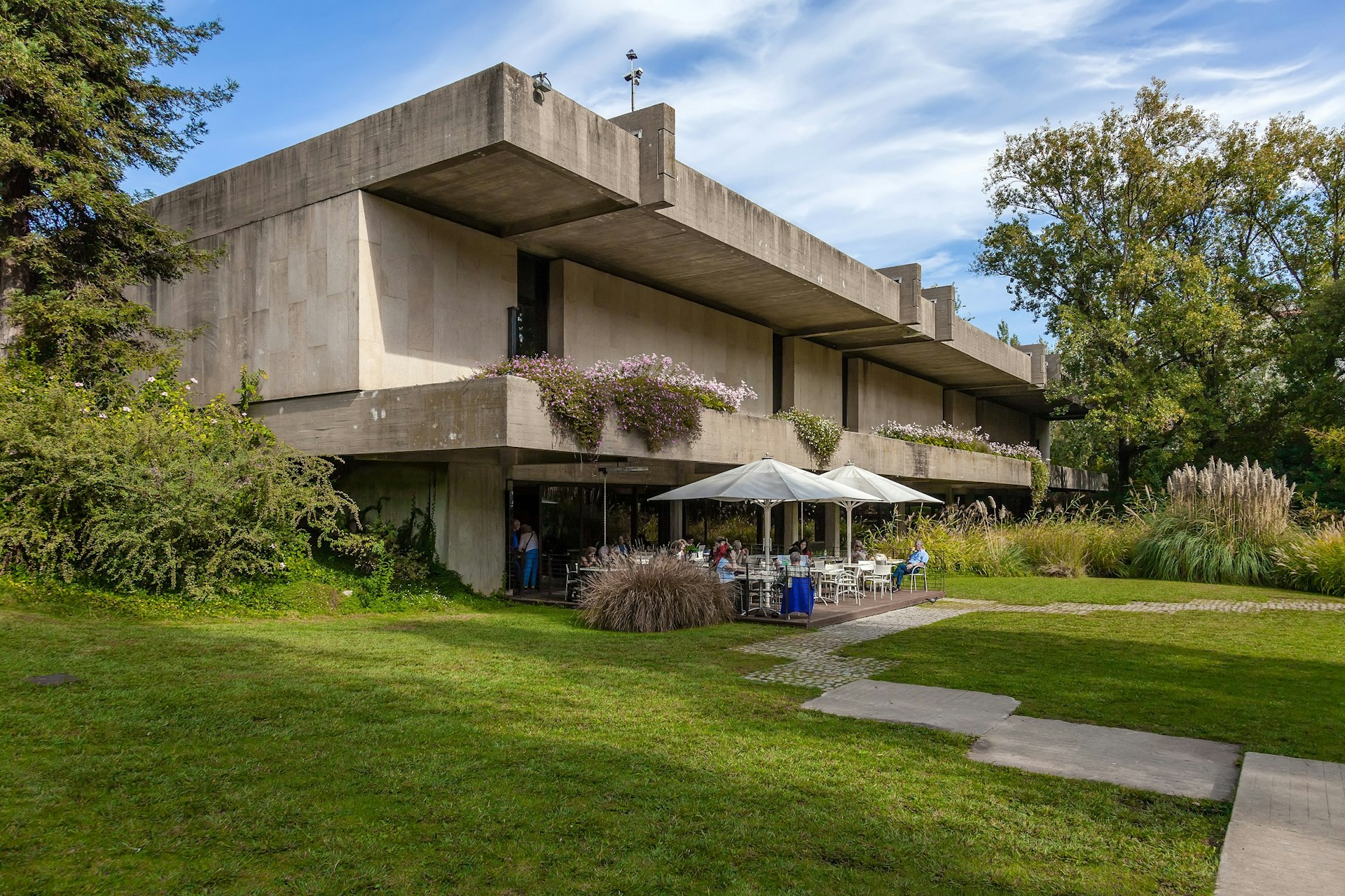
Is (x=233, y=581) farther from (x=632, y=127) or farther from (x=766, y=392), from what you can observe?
(x=766, y=392)

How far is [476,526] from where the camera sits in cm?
1588

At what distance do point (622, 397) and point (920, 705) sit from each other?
314 inches

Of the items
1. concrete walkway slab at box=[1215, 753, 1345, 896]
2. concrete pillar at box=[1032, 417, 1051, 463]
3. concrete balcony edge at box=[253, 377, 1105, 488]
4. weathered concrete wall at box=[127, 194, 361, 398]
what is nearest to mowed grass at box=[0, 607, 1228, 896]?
concrete walkway slab at box=[1215, 753, 1345, 896]

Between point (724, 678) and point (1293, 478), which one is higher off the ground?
point (1293, 478)

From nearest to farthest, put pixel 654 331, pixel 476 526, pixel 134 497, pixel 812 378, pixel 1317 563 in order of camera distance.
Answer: pixel 134 497 < pixel 476 526 < pixel 1317 563 < pixel 654 331 < pixel 812 378

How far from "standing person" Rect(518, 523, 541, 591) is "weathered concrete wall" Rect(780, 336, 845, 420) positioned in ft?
32.6

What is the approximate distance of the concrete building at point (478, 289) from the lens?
513 inches

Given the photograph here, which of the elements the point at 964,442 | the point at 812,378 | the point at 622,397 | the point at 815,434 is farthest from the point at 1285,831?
the point at 964,442

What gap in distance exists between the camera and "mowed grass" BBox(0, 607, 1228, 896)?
4012 millimetres

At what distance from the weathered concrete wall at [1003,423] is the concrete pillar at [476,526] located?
27.4 m

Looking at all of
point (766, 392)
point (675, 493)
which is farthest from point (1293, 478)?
point (675, 493)

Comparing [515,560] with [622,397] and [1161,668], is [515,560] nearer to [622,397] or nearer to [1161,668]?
[622,397]

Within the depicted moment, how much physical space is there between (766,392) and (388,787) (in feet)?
65.0

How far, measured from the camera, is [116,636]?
943cm
